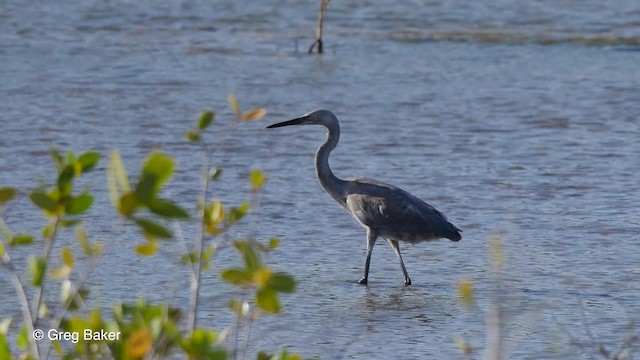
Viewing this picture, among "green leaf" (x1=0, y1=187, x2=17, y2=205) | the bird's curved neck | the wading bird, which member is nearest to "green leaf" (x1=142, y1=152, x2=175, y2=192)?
"green leaf" (x1=0, y1=187, x2=17, y2=205)

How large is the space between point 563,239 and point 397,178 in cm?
203

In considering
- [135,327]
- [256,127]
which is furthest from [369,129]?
[135,327]

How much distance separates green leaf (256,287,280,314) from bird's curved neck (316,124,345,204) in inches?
189

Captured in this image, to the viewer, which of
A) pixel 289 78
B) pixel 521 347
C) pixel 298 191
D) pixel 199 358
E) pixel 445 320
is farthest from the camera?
pixel 289 78

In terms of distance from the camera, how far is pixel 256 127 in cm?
1216

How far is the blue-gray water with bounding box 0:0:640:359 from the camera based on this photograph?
6.80m

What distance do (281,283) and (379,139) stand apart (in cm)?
851

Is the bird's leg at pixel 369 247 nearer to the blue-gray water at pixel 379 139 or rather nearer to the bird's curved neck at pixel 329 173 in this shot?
the blue-gray water at pixel 379 139

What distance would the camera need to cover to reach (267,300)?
10.4 ft

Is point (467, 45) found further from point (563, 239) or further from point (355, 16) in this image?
point (563, 239)

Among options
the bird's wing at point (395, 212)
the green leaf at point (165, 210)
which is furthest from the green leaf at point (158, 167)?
the bird's wing at point (395, 212)

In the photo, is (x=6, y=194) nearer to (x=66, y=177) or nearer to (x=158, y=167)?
(x=66, y=177)

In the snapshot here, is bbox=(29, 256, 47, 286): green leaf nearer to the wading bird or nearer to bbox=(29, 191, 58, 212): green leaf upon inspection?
bbox=(29, 191, 58, 212): green leaf

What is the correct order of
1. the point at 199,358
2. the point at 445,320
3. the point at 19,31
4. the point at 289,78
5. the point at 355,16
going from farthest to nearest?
the point at 355,16
the point at 19,31
the point at 289,78
the point at 445,320
the point at 199,358
